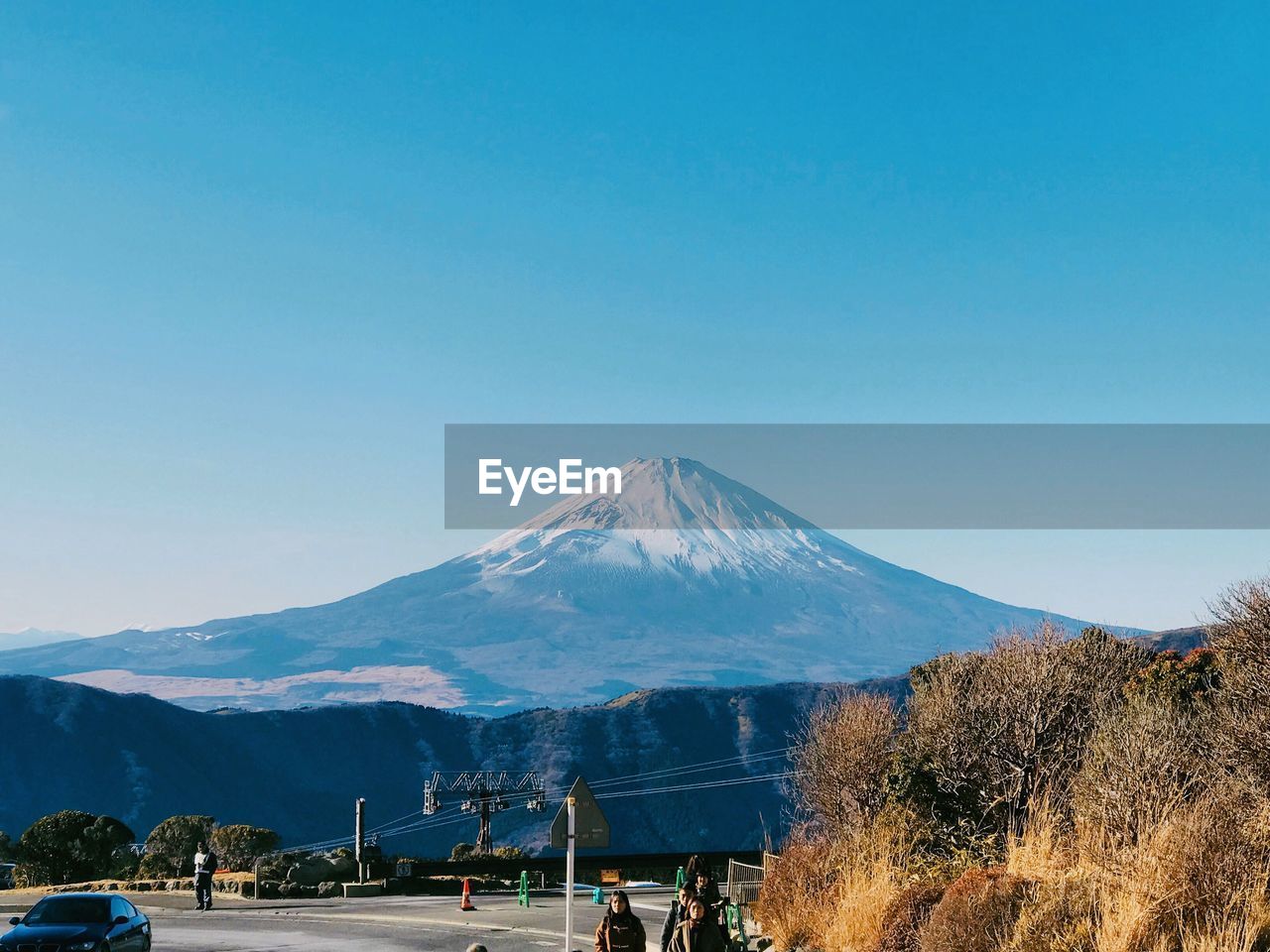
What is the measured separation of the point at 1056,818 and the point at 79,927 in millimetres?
13874

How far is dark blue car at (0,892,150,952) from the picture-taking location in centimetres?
1981

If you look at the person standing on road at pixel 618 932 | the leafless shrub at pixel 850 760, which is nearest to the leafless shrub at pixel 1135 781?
the person standing on road at pixel 618 932

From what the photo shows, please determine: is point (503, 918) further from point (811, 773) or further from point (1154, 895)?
point (1154, 895)

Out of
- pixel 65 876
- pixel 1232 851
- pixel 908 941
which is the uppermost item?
pixel 1232 851

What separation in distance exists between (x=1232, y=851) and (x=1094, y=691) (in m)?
17.4

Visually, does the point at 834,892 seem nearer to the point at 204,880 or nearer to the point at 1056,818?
the point at 1056,818

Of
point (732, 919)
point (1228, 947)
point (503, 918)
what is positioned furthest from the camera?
point (503, 918)

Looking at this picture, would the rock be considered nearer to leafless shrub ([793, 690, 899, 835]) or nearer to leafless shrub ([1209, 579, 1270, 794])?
leafless shrub ([793, 690, 899, 835])

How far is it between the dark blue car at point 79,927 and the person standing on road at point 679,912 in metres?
8.23

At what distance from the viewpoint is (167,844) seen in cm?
5562

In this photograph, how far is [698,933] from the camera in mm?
→ 16828

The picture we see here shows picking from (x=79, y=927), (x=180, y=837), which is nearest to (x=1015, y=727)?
(x=79, y=927)

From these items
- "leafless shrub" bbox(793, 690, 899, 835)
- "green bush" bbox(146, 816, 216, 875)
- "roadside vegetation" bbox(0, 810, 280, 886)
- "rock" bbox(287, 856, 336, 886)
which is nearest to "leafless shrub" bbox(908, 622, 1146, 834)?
"leafless shrub" bbox(793, 690, 899, 835)

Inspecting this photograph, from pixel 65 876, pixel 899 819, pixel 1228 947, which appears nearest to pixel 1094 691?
pixel 899 819
